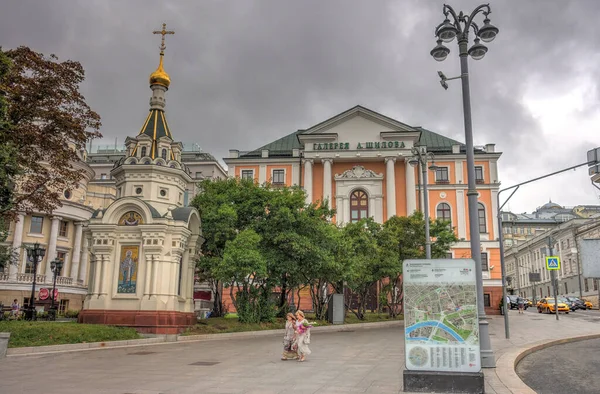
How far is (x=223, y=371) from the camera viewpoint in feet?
43.5

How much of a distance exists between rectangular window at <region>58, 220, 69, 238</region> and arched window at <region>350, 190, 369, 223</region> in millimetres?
30401

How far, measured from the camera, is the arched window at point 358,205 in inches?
2154

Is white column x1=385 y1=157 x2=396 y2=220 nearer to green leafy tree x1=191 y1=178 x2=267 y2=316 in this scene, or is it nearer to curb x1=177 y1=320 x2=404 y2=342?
curb x1=177 y1=320 x2=404 y2=342

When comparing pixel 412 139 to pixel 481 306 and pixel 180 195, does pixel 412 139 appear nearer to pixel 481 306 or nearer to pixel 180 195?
pixel 180 195

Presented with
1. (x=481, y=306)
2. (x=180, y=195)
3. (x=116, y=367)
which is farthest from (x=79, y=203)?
(x=481, y=306)

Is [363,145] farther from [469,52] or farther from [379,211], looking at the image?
[469,52]

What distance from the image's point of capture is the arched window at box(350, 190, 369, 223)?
5472 centimetres

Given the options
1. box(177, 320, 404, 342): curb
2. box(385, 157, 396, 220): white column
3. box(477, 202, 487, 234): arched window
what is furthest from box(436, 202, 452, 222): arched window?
box(177, 320, 404, 342): curb

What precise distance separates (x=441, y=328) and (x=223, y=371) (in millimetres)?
6138

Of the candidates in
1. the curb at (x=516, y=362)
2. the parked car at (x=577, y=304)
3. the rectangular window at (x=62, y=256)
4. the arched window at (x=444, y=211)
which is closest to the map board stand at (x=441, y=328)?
the curb at (x=516, y=362)

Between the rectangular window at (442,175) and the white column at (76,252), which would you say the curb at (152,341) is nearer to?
the rectangular window at (442,175)

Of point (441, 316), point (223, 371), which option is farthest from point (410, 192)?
point (441, 316)

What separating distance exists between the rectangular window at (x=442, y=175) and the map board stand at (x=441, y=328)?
4752 centimetres

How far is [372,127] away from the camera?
181 feet
